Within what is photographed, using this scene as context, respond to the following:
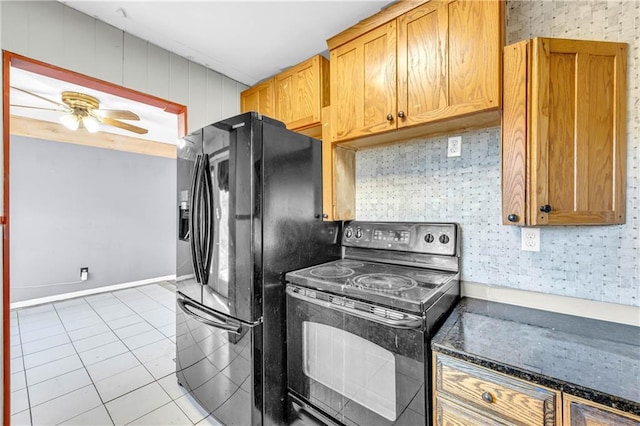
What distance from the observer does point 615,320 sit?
1190 mm

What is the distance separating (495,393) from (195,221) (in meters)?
1.67

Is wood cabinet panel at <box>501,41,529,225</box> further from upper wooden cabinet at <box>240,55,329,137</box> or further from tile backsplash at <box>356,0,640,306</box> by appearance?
upper wooden cabinet at <box>240,55,329,137</box>

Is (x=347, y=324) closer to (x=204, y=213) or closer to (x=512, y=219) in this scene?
(x=512, y=219)

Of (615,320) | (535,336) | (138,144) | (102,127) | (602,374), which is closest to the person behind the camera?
(602,374)

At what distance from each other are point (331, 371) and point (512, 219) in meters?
1.07

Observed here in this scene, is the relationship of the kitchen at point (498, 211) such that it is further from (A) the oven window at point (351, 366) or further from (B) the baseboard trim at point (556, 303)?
(A) the oven window at point (351, 366)

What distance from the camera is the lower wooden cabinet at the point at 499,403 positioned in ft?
2.51

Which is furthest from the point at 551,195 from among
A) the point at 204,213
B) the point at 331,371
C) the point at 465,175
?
the point at 204,213

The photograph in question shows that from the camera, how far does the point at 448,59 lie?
4.27 ft

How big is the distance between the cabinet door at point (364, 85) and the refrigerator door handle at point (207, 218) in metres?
0.80

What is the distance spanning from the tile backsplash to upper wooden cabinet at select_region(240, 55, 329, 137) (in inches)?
20.2

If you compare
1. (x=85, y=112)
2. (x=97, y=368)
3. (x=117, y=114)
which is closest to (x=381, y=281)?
(x=97, y=368)

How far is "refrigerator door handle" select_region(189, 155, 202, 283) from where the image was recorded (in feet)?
5.66

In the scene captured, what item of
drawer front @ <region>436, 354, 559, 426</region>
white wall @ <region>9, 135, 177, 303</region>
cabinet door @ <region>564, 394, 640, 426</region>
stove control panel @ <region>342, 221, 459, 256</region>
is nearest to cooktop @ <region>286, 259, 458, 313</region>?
stove control panel @ <region>342, 221, 459, 256</region>
